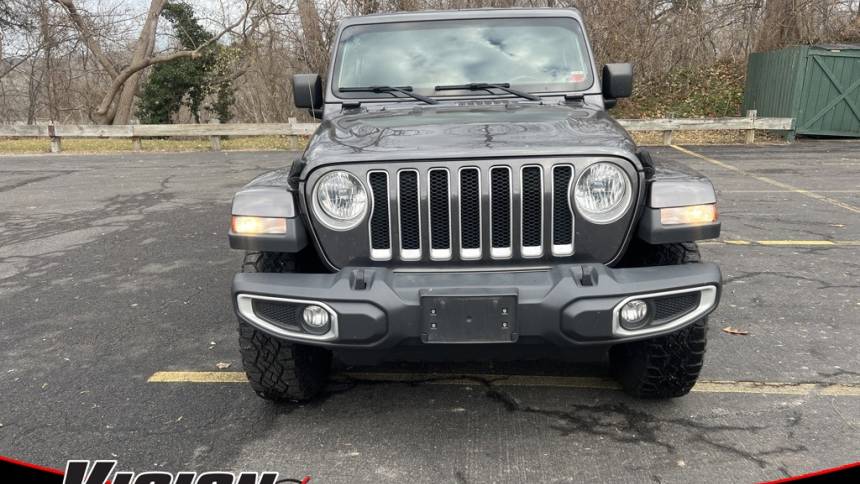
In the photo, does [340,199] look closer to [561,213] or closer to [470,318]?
[470,318]

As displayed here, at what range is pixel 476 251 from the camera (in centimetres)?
261

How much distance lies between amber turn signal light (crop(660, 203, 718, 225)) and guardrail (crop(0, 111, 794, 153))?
12755mm

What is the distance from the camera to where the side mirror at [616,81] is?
149 inches

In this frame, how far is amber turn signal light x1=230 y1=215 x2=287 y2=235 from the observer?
2635 mm

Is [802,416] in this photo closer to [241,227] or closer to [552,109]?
[552,109]

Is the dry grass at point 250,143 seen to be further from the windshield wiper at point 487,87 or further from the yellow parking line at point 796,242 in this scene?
the windshield wiper at point 487,87

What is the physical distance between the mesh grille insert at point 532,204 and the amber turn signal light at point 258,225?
98 centimetres

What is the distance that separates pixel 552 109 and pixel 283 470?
85.0 inches

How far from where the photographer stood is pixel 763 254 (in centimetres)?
571

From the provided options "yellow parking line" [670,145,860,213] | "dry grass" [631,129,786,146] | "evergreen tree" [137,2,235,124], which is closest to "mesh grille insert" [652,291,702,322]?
"yellow parking line" [670,145,860,213]

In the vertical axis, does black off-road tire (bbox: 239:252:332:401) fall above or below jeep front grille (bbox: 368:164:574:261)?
below

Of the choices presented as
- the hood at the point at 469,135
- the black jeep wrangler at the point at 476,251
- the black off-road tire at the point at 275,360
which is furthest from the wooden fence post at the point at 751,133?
the black off-road tire at the point at 275,360

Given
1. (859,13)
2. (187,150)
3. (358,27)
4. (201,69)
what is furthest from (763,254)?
(201,69)

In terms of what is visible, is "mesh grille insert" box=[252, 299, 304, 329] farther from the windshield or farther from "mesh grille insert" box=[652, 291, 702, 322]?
the windshield
